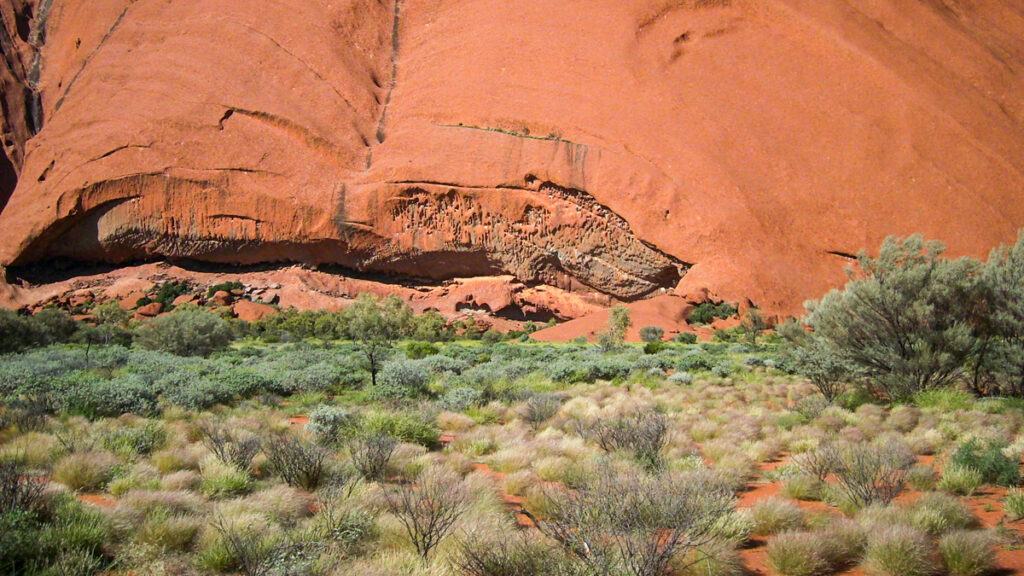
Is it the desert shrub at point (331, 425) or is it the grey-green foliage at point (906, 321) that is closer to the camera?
the desert shrub at point (331, 425)

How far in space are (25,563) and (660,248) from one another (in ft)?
102

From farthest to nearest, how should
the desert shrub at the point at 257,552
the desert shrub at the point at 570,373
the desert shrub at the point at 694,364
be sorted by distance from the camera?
1. the desert shrub at the point at 694,364
2. the desert shrub at the point at 570,373
3. the desert shrub at the point at 257,552

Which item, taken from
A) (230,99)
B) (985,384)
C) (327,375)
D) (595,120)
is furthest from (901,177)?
(230,99)

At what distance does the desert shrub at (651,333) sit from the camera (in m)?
26.2

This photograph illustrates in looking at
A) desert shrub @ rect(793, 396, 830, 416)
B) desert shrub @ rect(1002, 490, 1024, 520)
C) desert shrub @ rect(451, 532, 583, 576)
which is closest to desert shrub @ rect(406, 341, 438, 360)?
desert shrub @ rect(793, 396, 830, 416)

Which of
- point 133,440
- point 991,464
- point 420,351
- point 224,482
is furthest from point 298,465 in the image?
point 420,351

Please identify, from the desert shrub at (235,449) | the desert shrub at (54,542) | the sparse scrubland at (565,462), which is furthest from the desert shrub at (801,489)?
the desert shrub at (54,542)

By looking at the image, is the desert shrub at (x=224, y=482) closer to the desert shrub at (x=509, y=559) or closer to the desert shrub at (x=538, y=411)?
the desert shrub at (x=509, y=559)

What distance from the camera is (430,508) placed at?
3818mm

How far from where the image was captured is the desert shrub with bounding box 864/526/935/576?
11.0ft

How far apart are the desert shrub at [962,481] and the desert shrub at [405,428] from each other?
4840mm

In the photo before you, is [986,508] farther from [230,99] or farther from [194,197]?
[230,99]

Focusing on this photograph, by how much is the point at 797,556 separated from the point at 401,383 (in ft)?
26.3

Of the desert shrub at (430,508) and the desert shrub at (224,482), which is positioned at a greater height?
the desert shrub at (430,508)
